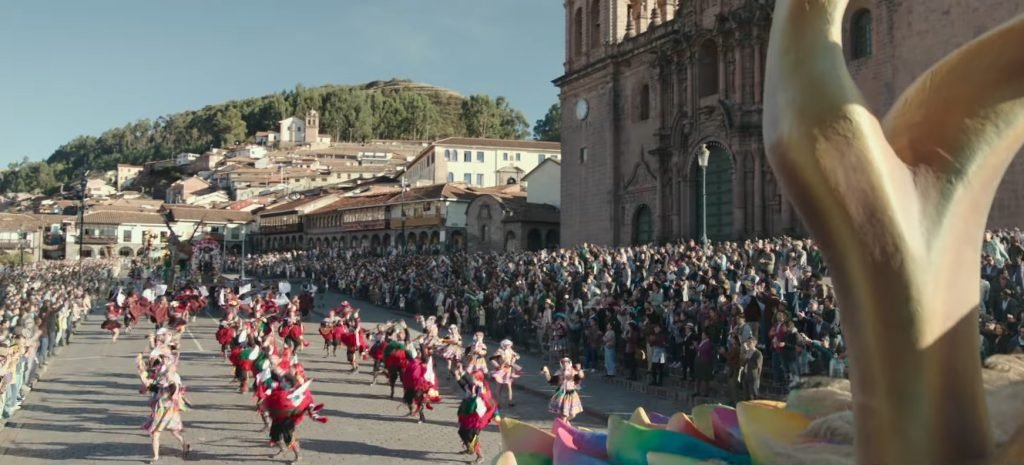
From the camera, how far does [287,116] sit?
15200 centimetres

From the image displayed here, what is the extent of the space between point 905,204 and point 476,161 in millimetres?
79741

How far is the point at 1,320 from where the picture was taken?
71.5 feet

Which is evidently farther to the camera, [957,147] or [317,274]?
[317,274]

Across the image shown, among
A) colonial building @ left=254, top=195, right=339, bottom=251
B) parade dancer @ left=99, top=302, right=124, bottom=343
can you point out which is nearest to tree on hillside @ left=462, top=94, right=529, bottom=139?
colonial building @ left=254, top=195, right=339, bottom=251

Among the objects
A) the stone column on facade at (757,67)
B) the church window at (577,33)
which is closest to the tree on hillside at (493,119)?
the church window at (577,33)

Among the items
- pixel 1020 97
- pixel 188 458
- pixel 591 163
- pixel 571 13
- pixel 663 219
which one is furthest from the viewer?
pixel 571 13

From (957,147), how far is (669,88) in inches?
1420

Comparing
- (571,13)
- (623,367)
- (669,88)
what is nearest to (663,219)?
(669,88)

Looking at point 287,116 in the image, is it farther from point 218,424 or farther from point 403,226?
point 218,424

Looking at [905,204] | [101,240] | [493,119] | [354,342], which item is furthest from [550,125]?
[905,204]

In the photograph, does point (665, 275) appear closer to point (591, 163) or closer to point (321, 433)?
point (321, 433)

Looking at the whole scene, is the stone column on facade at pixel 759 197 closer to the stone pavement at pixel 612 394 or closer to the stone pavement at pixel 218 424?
the stone pavement at pixel 612 394

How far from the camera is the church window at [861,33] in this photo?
29.0 m

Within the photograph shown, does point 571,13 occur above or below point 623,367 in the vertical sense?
above
